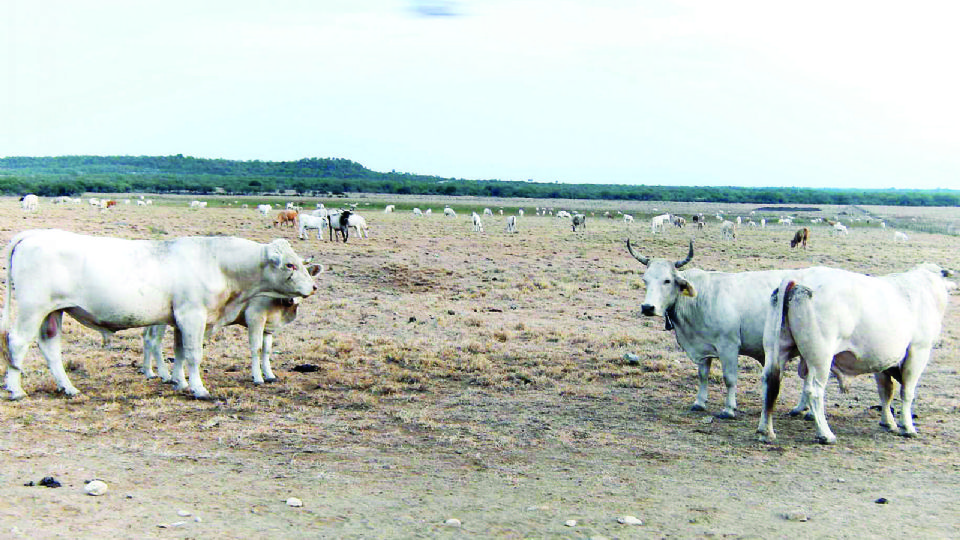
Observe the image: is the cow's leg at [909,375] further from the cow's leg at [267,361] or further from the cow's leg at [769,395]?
the cow's leg at [267,361]

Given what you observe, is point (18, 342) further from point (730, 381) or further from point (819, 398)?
point (819, 398)

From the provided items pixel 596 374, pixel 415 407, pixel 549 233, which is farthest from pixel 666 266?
pixel 549 233

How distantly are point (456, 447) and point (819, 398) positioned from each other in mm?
3837

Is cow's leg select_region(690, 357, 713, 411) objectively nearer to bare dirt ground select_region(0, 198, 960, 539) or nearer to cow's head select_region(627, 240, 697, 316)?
bare dirt ground select_region(0, 198, 960, 539)

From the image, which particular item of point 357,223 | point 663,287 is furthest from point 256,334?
point 357,223

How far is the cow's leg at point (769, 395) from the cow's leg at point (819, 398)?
332mm

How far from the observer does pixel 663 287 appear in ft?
31.1

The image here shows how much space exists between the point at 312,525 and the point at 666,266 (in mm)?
5624

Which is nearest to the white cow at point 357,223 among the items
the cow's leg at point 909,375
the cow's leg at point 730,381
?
the cow's leg at point 730,381

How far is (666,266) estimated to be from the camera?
31.4 ft

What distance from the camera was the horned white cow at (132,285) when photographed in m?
8.78

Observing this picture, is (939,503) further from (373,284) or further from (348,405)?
(373,284)

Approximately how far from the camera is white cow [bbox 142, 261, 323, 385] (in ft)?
33.1

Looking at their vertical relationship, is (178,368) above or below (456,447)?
above
